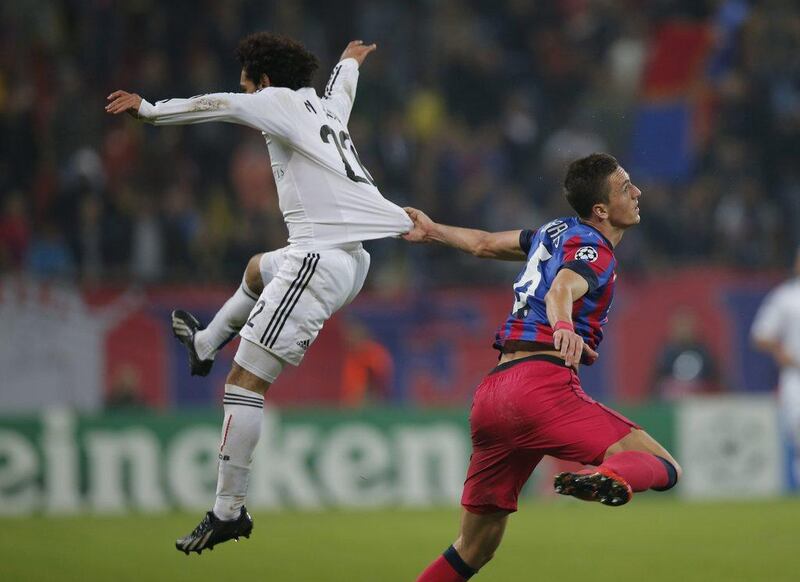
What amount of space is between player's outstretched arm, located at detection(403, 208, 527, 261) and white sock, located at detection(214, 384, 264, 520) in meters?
1.14

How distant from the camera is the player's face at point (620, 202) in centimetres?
630

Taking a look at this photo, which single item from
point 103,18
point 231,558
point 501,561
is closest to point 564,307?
point 501,561

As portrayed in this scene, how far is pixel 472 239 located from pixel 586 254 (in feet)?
2.97

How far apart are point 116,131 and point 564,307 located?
10071 mm

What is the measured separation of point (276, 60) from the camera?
22.4 ft

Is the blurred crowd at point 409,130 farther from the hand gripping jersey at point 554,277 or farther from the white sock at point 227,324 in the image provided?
the hand gripping jersey at point 554,277

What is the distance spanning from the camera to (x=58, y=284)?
46.0 feet

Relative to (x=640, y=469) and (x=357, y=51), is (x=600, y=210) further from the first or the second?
(x=357, y=51)

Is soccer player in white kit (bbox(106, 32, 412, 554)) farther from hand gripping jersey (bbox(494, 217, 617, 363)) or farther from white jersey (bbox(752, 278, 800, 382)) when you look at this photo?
white jersey (bbox(752, 278, 800, 382))

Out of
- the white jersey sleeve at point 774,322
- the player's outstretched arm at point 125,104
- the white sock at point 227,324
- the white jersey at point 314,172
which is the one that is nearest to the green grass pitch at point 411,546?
the white jersey sleeve at point 774,322

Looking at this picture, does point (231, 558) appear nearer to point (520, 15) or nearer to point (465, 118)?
point (465, 118)

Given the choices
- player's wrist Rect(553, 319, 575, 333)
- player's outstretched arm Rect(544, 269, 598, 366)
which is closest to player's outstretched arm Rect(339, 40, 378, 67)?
player's outstretched arm Rect(544, 269, 598, 366)

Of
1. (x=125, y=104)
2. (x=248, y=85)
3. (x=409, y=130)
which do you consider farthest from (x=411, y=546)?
(x=409, y=130)

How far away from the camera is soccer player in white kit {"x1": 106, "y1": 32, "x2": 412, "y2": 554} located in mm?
6668
